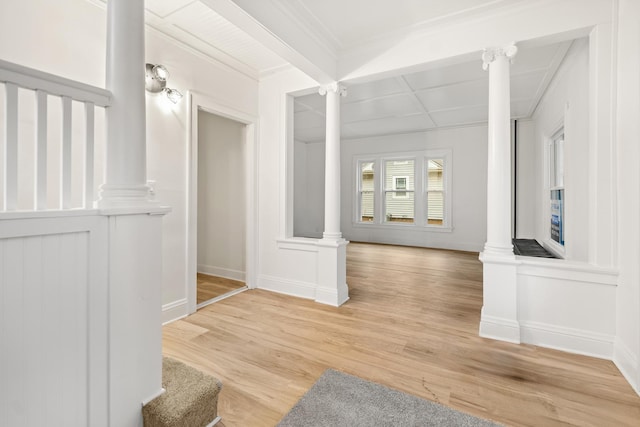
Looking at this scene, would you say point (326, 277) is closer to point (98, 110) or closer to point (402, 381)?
point (402, 381)

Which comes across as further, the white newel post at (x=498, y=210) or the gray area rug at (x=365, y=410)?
the white newel post at (x=498, y=210)

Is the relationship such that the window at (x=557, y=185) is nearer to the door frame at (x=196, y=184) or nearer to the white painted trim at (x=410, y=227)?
the white painted trim at (x=410, y=227)

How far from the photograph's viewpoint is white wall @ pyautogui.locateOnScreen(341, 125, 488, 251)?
613 cm

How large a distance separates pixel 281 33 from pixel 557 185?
4074mm

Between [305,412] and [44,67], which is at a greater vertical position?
[44,67]

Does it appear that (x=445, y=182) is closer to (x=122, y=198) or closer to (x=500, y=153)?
(x=500, y=153)

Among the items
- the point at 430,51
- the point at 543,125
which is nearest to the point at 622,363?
the point at 430,51

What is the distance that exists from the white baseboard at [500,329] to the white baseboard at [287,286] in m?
1.73

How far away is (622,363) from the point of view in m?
1.98

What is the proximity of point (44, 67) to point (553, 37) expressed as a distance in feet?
12.4

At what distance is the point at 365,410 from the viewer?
160cm

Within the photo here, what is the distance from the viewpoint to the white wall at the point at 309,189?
797cm

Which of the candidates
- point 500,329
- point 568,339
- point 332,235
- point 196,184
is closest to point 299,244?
point 332,235

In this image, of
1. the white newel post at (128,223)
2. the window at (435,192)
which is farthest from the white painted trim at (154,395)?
the window at (435,192)
